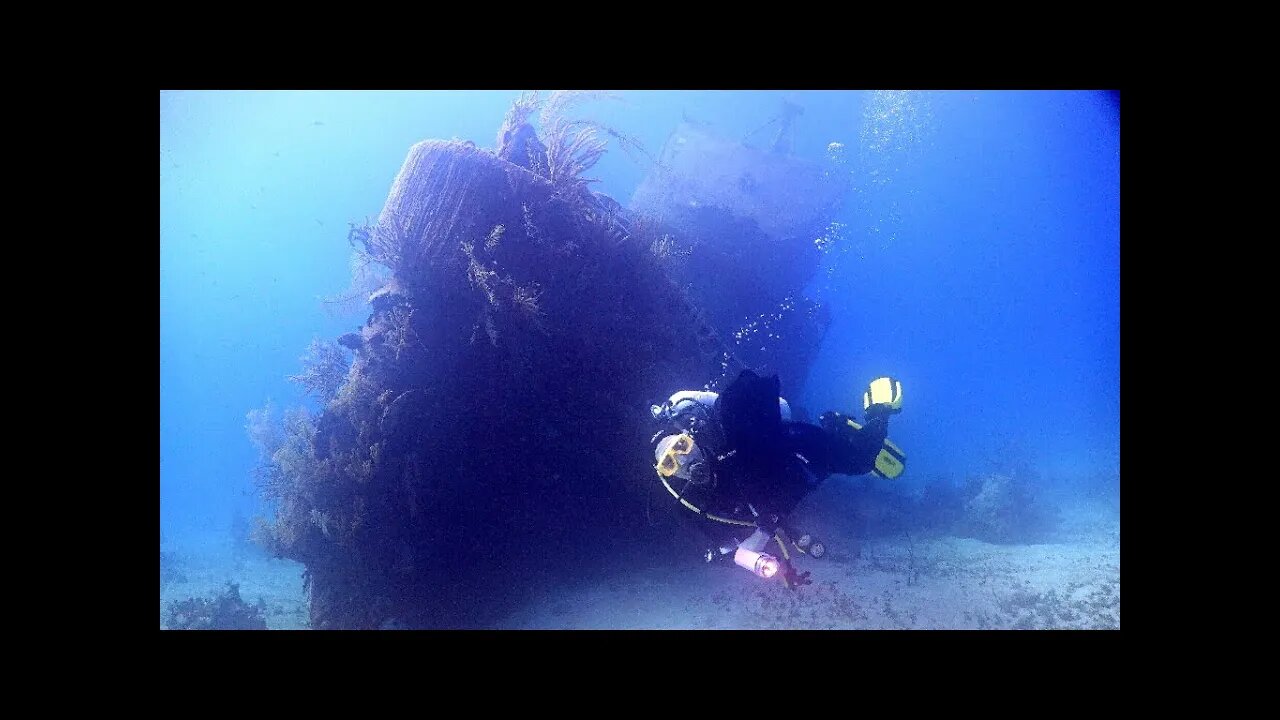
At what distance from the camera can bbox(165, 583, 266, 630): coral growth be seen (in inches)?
400

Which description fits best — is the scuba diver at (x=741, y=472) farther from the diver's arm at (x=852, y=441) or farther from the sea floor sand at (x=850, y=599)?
the sea floor sand at (x=850, y=599)

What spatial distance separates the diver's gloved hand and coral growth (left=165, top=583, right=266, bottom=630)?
12238mm

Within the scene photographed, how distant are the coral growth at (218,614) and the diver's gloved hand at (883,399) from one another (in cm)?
1224

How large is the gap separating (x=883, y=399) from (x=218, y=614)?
46.1 feet

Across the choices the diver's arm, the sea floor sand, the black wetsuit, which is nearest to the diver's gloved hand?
the diver's arm

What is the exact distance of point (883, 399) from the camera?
5.76 meters

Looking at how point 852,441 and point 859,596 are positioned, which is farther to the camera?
point 859,596

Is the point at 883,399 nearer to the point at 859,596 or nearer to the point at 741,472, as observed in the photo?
the point at 741,472

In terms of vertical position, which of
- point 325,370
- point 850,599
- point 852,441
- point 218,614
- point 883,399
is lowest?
point 218,614

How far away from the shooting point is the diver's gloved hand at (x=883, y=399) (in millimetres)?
5688

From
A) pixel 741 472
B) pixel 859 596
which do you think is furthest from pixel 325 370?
pixel 859 596

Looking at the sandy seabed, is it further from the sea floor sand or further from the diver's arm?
the diver's arm
